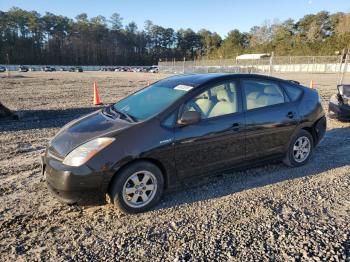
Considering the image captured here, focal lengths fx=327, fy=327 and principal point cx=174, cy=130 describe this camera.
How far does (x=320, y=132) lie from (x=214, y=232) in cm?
336

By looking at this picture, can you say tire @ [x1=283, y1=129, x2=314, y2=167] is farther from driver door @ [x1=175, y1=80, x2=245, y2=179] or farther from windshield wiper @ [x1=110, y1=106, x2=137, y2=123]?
windshield wiper @ [x1=110, y1=106, x2=137, y2=123]

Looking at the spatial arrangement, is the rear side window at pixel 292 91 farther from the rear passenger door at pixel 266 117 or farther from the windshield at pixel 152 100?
the windshield at pixel 152 100

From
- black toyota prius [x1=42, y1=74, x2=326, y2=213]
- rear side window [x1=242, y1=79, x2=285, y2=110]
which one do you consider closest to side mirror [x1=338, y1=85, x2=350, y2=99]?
black toyota prius [x1=42, y1=74, x2=326, y2=213]

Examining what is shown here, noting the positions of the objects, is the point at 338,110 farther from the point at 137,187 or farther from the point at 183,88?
the point at 137,187

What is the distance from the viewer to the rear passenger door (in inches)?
193

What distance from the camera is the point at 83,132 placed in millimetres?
4137

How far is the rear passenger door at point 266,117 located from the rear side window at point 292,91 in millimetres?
111

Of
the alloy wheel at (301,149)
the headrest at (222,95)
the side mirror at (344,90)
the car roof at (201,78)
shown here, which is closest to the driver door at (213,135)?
the headrest at (222,95)

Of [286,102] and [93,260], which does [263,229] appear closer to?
[93,260]

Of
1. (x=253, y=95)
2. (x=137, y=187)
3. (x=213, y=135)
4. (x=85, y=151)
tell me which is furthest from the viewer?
(x=253, y=95)

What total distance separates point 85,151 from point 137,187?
756mm

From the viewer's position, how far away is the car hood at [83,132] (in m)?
3.92

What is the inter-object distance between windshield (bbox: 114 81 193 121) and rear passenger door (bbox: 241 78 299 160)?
105 centimetres

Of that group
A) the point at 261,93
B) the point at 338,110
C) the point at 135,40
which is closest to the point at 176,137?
the point at 261,93
